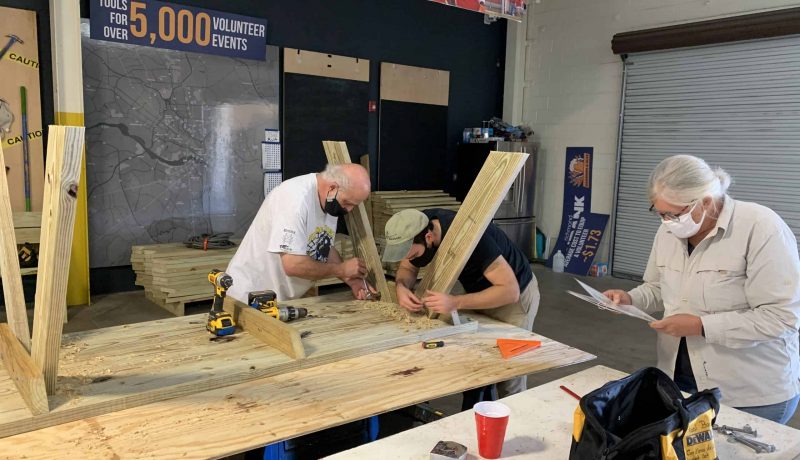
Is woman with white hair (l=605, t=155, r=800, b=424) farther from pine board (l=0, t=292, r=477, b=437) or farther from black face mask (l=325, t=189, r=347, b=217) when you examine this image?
black face mask (l=325, t=189, r=347, b=217)

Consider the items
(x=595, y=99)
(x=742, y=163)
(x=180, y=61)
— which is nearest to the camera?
(x=180, y=61)

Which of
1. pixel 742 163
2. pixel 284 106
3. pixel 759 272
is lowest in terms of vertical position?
pixel 759 272

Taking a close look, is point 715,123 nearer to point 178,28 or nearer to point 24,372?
point 178,28

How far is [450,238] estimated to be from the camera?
8.11 feet

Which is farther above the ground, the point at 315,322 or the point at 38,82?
the point at 38,82

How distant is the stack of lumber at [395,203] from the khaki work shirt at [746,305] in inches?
179

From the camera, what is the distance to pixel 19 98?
191 inches

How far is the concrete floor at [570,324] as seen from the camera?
431cm

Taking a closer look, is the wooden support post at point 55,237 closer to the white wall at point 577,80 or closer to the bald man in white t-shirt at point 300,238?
the bald man in white t-shirt at point 300,238

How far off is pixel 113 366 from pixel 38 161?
12.9 ft

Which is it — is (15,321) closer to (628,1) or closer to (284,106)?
(284,106)

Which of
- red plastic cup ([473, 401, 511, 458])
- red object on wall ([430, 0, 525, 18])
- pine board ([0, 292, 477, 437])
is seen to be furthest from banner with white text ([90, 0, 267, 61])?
red plastic cup ([473, 401, 511, 458])

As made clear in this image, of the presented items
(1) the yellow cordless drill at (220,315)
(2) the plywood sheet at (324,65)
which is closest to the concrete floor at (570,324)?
(1) the yellow cordless drill at (220,315)

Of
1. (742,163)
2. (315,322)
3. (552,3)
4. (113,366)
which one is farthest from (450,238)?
(552,3)
